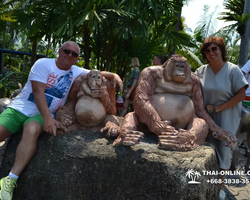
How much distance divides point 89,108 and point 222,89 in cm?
129

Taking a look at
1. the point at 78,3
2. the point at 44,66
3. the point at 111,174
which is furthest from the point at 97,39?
the point at 111,174

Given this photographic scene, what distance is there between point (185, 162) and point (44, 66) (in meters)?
1.47

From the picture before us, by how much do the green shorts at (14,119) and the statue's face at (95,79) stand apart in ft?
1.82

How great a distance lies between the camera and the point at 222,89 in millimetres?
2195

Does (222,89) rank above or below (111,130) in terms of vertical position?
above

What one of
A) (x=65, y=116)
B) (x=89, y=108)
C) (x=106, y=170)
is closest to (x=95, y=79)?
(x=89, y=108)

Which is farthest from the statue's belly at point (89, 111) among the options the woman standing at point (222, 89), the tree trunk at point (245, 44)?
the tree trunk at point (245, 44)

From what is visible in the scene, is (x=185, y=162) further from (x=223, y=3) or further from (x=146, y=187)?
(x=223, y=3)

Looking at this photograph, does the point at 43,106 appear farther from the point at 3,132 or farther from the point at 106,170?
the point at 106,170

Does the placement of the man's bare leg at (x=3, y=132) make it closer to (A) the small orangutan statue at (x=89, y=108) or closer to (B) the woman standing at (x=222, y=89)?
(A) the small orangutan statue at (x=89, y=108)

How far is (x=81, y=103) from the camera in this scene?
2104mm

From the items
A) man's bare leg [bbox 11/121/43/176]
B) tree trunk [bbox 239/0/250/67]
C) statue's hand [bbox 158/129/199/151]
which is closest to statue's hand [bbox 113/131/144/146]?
statue's hand [bbox 158/129/199/151]

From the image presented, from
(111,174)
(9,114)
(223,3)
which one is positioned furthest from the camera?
(223,3)

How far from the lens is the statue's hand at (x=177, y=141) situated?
180 cm
